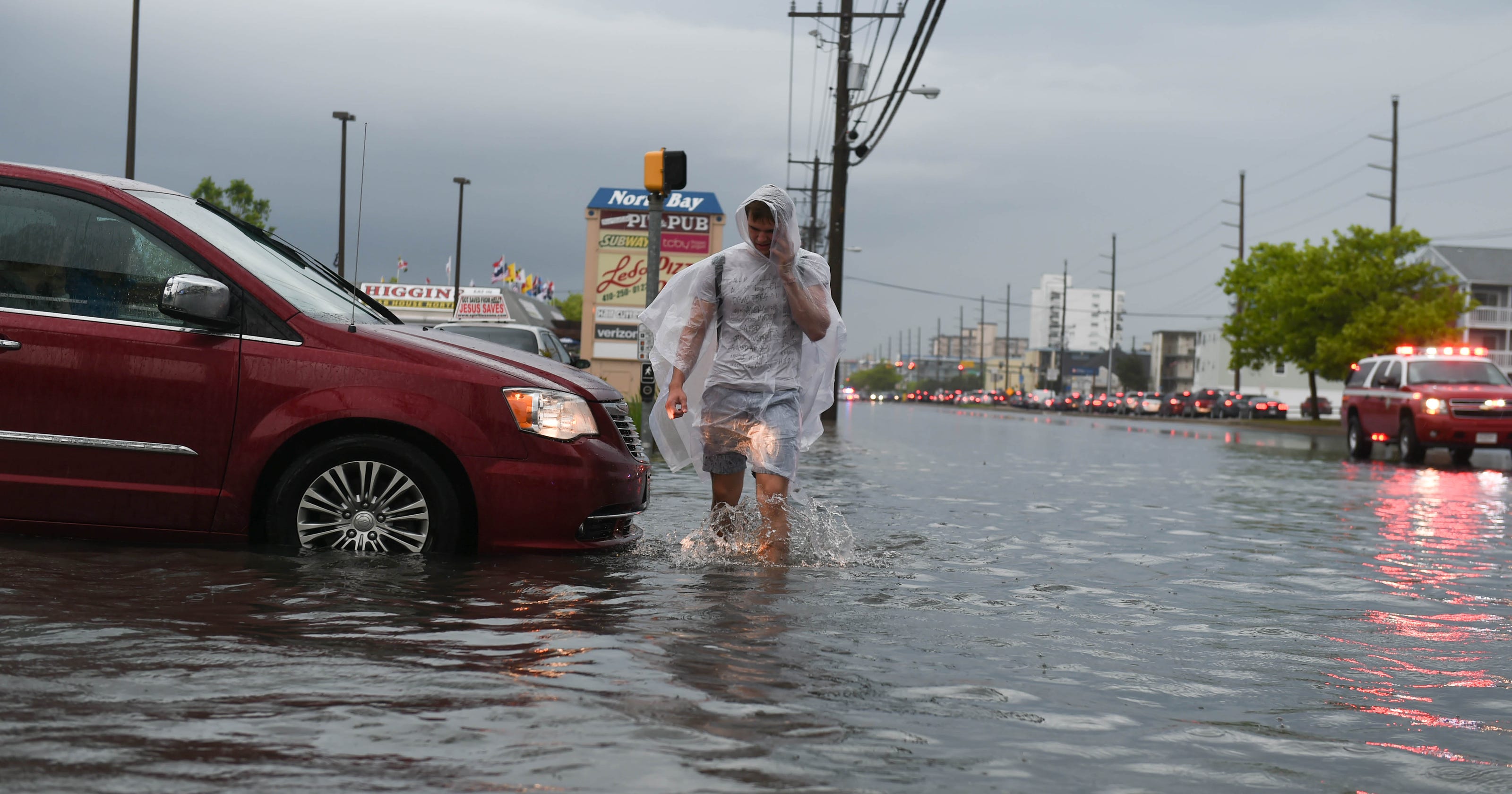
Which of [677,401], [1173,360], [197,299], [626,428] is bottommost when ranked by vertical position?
[626,428]

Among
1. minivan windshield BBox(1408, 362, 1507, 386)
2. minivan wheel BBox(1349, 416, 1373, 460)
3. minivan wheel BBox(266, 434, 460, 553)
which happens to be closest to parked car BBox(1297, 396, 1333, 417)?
minivan wheel BBox(1349, 416, 1373, 460)

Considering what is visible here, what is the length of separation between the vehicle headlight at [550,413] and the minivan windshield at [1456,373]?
62.8 ft

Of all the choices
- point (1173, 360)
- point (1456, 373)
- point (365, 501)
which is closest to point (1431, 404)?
point (1456, 373)

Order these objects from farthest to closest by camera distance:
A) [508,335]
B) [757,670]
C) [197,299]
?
[508,335] < [197,299] < [757,670]

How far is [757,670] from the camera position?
436 cm

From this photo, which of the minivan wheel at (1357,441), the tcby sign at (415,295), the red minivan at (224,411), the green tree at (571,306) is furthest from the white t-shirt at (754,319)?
the green tree at (571,306)

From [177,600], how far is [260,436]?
997mm

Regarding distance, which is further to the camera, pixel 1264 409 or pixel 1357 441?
pixel 1264 409

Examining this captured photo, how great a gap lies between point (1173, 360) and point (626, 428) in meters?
151

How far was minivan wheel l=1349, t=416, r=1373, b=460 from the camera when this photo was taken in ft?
76.9

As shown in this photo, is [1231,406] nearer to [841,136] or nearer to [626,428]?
[841,136]

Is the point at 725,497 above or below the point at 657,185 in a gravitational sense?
below

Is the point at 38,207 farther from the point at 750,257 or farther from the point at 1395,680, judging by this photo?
the point at 1395,680

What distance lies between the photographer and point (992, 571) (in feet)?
23.2
